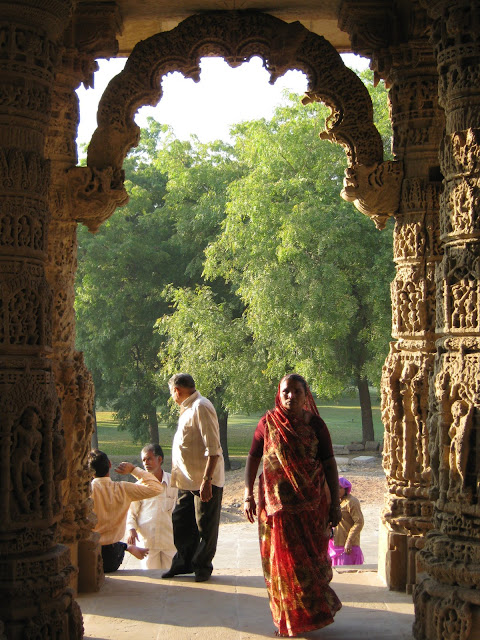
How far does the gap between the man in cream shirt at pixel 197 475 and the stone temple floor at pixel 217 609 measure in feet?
0.51

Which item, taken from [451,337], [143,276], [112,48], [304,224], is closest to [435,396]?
[451,337]

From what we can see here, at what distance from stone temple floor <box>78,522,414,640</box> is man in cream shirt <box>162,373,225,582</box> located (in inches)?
6.1

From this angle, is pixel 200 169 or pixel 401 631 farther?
pixel 200 169

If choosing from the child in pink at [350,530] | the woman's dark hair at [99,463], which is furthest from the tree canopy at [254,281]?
the woman's dark hair at [99,463]

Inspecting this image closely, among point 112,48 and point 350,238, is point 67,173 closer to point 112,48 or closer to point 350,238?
point 112,48

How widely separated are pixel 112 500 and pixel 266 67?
3.24 metres

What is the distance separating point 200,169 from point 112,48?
17081mm

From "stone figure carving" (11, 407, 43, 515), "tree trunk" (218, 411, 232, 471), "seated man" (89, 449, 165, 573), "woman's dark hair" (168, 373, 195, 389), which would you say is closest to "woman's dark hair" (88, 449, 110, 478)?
"seated man" (89, 449, 165, 573)

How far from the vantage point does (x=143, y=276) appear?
22.2 meters

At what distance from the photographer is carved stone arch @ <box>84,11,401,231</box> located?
5.32 m

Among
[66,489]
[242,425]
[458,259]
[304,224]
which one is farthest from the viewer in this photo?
[242,425]

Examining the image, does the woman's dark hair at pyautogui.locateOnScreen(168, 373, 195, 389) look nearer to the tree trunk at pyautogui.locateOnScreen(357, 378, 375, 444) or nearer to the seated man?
the seated man

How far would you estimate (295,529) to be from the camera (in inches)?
168

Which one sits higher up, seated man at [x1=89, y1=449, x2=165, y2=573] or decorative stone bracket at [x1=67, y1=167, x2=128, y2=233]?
decorative stone bracket at [x1=67, y1=167, x2=128, y2=233]
